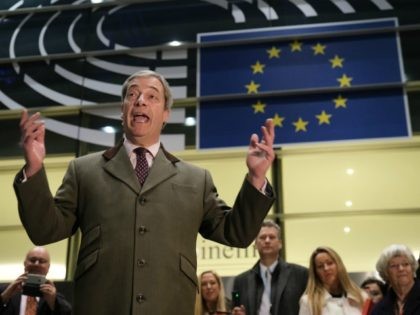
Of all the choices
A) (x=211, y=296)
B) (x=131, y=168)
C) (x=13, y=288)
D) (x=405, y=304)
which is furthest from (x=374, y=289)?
(x=131, y=168)

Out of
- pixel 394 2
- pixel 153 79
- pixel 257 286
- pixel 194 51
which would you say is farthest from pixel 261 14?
pixel 153 79

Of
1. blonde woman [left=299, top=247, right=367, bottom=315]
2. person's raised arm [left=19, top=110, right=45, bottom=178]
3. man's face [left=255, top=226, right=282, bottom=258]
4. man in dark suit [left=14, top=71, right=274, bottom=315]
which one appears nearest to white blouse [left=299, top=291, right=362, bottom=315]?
blonde woman [left=299, top=247, right=367, bottom=315]

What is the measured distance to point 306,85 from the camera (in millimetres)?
7574

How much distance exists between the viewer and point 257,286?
4.85 metres

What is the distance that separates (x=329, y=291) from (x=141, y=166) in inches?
111

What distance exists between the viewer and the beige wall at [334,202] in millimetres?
7086

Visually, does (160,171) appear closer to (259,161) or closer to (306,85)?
(259,161)

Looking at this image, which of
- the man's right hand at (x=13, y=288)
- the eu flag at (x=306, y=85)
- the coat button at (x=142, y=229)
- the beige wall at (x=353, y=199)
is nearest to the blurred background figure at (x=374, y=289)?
the beige wall at (x=353, y=199)

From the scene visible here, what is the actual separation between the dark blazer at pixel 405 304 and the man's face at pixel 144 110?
257cm

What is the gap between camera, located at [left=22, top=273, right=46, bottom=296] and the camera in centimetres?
418

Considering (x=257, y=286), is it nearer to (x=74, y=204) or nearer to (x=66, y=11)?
(x=74, y=204)

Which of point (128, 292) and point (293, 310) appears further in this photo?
point (293, 310)

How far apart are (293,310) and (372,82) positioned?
12.5ft

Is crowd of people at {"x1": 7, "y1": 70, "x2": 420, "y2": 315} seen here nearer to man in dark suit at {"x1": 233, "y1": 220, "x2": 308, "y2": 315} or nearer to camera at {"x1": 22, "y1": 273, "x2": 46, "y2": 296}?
camera at {"x1": 22, "y1": 273, "x2": 46, "y2": 296}
